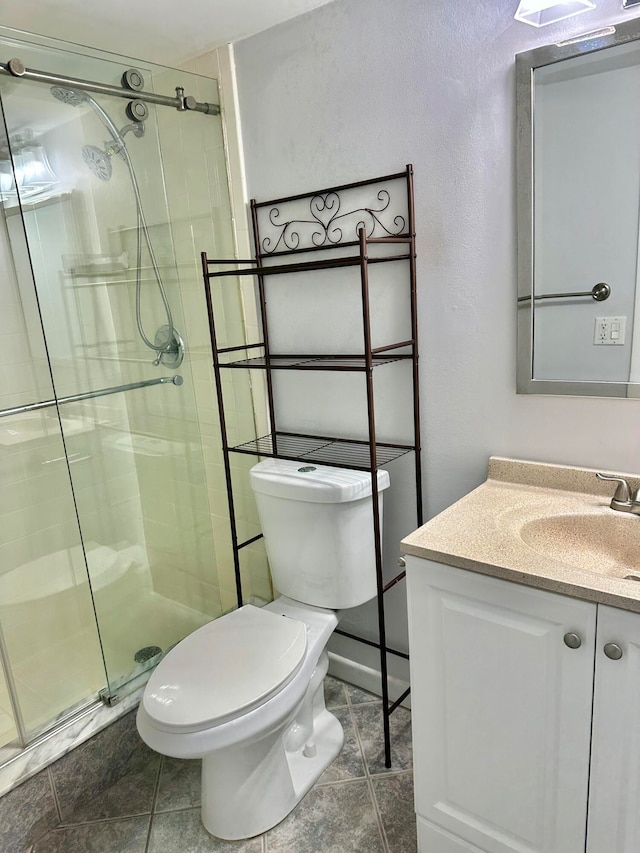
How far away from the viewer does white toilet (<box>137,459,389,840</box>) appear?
1.43 meters

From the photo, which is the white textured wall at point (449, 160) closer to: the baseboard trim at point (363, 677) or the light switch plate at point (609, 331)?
the light switch plate at point (609, 331)

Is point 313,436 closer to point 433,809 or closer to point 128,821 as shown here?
point 433,809

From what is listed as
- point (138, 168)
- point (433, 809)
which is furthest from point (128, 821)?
point (138, 168)

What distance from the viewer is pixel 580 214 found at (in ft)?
4.64

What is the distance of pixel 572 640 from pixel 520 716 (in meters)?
0.23

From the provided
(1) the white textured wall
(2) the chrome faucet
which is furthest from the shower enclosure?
(2) the chrome faucet

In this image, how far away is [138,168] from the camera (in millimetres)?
1917

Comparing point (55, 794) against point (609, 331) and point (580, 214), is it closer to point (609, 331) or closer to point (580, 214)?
point (609, 331)

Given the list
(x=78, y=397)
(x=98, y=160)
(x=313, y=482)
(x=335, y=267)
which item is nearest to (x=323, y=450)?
(x=313, y=482)

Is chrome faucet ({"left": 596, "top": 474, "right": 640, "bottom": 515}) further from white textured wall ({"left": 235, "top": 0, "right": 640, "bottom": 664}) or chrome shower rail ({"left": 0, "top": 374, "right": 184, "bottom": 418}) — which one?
chrome shower rail ({"left": 0, "top": 374, "right": 184, "bottom": 418})

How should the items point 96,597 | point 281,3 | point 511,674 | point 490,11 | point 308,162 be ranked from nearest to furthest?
point 511,674 < point 490,11 < point 281,3 < point 308,162 < point 96,597

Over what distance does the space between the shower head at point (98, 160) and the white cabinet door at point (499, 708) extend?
1480 millimetres

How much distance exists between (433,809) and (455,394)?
103 centimetres

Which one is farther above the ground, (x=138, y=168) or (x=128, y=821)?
(x=138, y=168)
